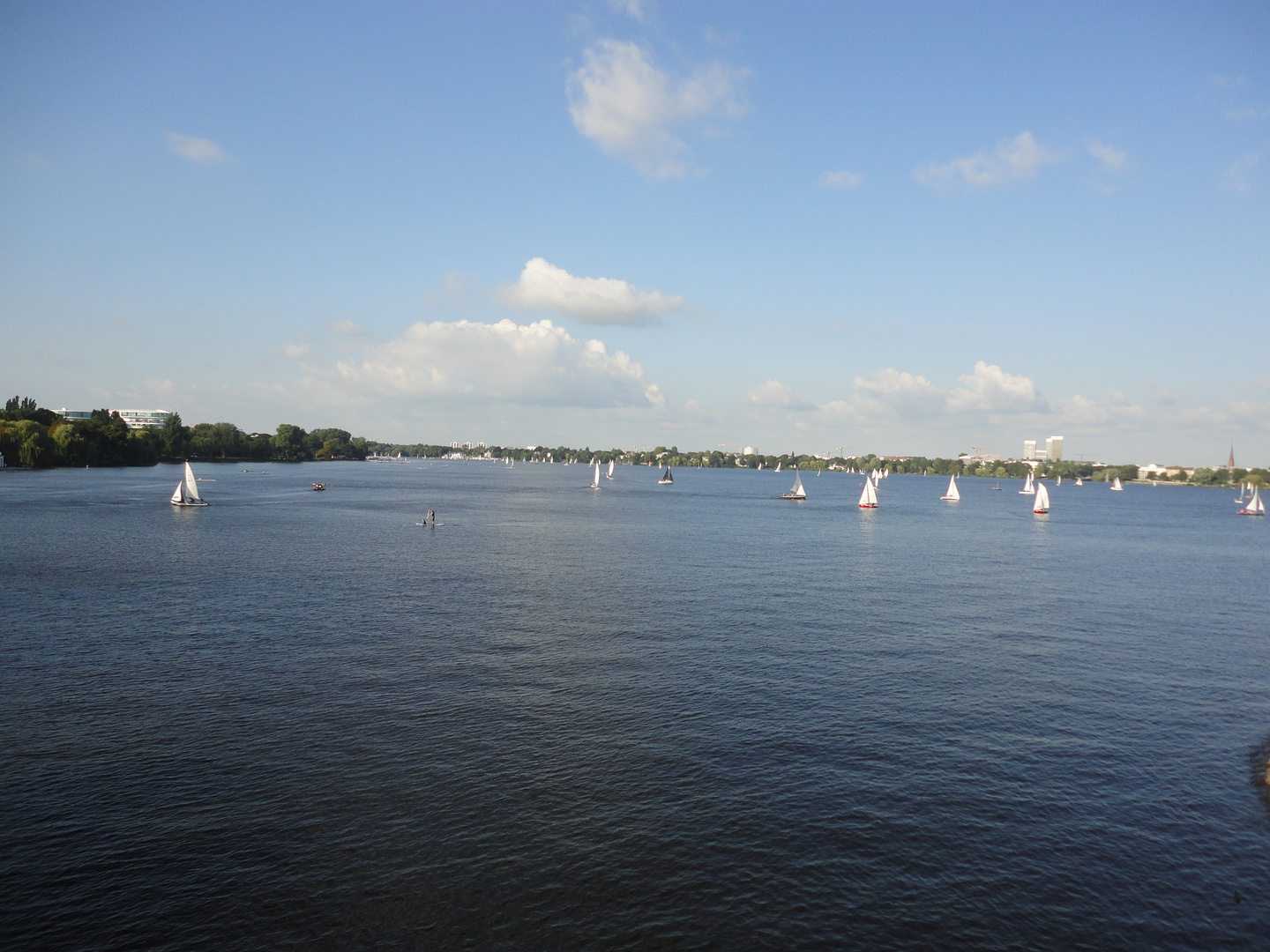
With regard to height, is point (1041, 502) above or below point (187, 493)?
below

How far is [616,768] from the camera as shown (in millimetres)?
32250

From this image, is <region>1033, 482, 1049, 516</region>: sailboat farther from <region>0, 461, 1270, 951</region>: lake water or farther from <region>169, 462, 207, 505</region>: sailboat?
<region>169, 462, 207, 505</region>: sailboat

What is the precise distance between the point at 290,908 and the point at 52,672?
98.3 feet

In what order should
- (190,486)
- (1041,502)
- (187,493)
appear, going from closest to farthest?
1. (190,486)
2. (187,493)
3. (1041,502)

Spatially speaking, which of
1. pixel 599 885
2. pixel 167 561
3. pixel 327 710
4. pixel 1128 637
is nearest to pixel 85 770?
pixel 327 710

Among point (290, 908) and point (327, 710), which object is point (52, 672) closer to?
point (327, 710)

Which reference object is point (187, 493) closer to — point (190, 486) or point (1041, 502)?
point (190, 486)

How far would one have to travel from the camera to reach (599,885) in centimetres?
2425

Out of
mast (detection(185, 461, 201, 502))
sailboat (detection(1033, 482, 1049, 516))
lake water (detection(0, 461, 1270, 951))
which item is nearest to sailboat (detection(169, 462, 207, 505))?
mast (detection(185, 461, 201, 502))

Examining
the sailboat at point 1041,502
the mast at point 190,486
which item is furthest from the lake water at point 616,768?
the sailboat at point 1041,502

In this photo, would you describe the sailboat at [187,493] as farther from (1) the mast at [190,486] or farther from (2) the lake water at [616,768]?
(2) the lake water at [616,768]

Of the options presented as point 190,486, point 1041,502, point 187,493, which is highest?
point 190,486

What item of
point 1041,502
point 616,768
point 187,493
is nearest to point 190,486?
point 187,493

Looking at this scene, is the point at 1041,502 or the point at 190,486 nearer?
the point at 190,486
